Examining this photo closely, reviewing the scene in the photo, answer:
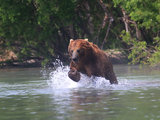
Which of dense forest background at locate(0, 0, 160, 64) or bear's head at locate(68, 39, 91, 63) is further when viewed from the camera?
dense forest background at locate(0, 0, 160, 64)

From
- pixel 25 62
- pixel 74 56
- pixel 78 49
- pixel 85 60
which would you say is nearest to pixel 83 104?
pixel 74 56

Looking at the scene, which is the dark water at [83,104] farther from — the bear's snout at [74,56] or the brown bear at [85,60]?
the bear's snout at [74,56]

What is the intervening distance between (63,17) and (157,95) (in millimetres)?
18868

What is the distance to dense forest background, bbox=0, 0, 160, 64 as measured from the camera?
84.5 feet

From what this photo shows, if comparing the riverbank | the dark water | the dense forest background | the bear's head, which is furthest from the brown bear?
the riverbank

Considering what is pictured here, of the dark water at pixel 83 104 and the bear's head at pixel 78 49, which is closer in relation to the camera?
the dark water at pixel 83 104

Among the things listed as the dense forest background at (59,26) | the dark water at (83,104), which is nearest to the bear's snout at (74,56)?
the dark water at (83,104)

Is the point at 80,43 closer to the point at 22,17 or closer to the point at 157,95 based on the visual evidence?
the point at 157,95

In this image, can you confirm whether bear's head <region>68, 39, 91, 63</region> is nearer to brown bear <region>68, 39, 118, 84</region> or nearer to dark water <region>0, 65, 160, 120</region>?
brown bear <region>68, 39, 118, 84</region>

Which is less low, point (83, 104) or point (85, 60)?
point (85, 60)

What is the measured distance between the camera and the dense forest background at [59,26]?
25766 millimetres

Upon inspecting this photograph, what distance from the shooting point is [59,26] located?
96.5 ft

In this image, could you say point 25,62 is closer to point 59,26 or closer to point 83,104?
point 59,26

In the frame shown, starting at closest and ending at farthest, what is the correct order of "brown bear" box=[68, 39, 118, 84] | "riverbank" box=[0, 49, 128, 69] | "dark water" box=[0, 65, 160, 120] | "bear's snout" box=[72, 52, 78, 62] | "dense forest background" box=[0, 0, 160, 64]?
"dark water" box=[0, 65, 160, 120]
"bear's snout" box=[72, 52, 78, 62]
"brown bear" box=[68, 39, 118, 84]
"dense forest background" box=[0, 0, 160, 64]
"riverbank" box=[0, 49, 128, 69]
